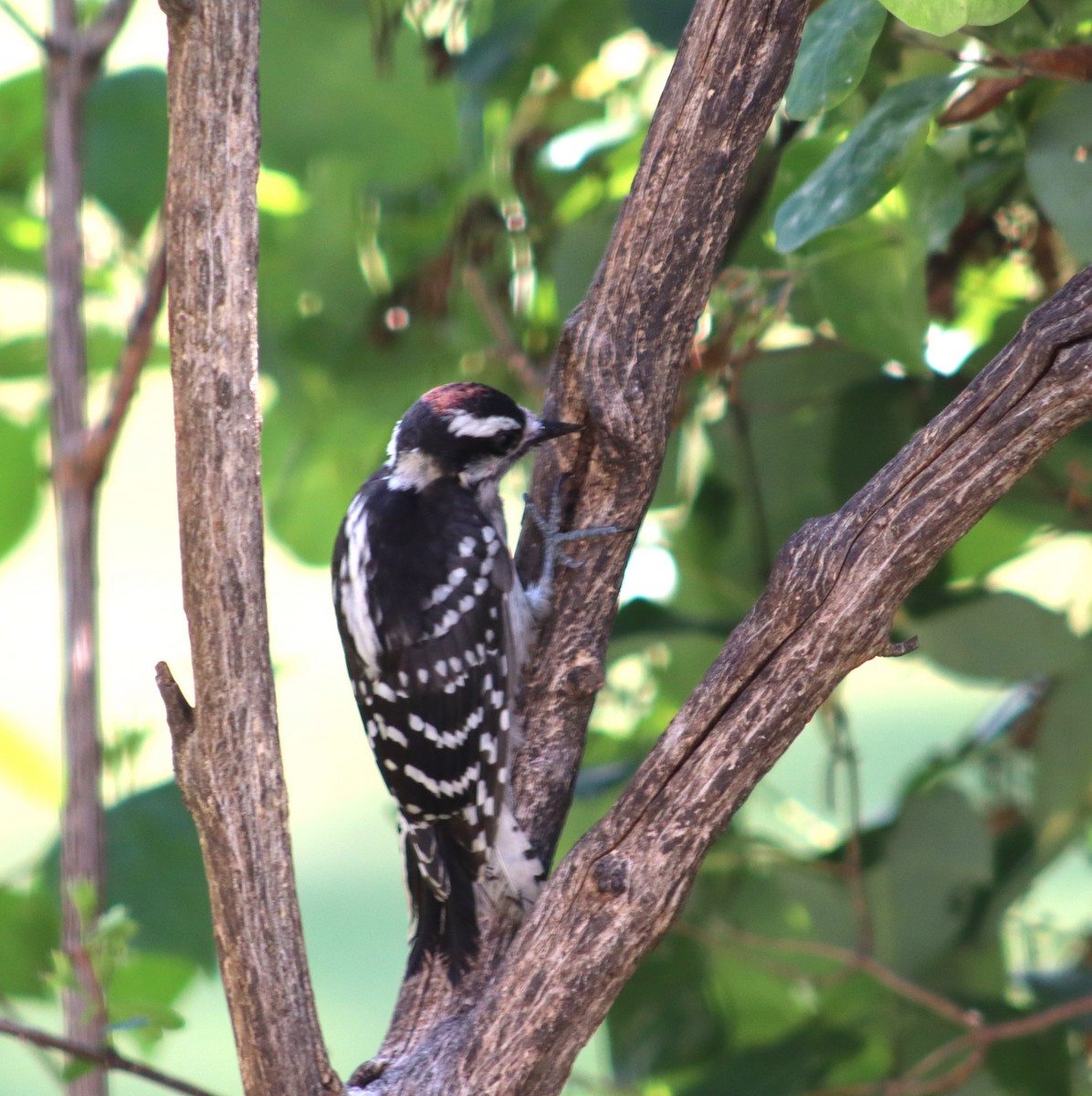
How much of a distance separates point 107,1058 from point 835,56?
923mm

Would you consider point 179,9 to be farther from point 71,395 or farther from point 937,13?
point 71,395

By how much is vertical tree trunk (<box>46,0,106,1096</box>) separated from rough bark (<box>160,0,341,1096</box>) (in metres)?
0.52

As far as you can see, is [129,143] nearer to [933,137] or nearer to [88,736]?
[88,736]

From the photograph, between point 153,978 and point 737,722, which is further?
point 153,978

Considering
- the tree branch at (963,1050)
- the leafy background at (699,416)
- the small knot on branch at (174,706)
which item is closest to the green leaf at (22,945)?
the leafy background at (699,416)

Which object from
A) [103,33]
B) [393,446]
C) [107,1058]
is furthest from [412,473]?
[107,1058]

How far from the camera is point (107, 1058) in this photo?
0.95 m

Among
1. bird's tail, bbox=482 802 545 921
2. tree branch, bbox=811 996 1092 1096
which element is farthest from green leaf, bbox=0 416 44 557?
tree branch, bbox=811 996 1092 1096

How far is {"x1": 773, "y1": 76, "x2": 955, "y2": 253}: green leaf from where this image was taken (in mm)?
1041

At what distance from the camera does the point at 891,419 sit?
1481 millimetres

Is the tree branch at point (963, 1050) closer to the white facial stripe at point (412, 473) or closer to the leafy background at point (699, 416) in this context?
the leafy background at point (699, 416)

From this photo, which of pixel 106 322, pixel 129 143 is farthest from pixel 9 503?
pixel 129 143

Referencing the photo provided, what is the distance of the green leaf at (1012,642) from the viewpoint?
141 centimetres

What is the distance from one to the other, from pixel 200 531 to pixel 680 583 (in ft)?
2.78
